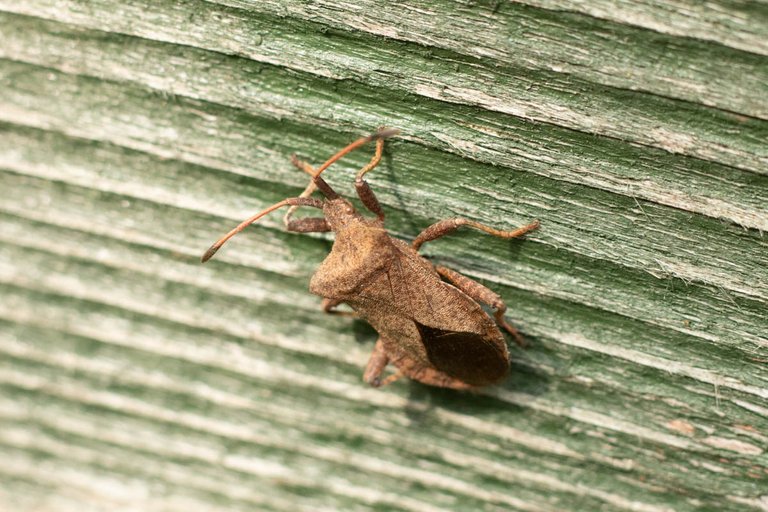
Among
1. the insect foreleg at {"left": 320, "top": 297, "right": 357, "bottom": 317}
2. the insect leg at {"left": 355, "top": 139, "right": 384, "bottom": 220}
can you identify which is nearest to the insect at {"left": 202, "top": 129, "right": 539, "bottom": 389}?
the insect leg at {"left": 355, "top": 139, "right": 384, "bottom": 220}

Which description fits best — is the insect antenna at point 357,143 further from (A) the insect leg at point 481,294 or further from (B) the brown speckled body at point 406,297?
(A) the insect leg at point 481,294

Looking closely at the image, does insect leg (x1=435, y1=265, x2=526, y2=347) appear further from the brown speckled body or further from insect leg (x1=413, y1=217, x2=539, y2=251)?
insect leg (x1=413, y1=217, x2=539, y2=251)

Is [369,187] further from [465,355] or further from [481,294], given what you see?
[465,355]

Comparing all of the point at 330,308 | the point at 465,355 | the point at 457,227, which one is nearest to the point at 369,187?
the point at 457,227

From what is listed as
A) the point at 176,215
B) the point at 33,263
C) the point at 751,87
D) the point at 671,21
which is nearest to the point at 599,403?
the point at 751,87

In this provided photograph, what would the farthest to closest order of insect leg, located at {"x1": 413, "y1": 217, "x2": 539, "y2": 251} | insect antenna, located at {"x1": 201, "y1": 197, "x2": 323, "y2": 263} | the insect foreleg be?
the insect foreleg → insect antenna, located at {"x1": 201, "y1": 197, "x2": 323, "y2": 263} → insect leg, located at {"x1": 413, "y1": 217, "x2": 539, "y2": 251}

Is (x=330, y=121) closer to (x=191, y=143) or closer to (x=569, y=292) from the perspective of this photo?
(x=191, y=143)

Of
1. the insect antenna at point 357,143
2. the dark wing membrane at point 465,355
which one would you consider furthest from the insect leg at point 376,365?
the insect antenna at point 357,143
